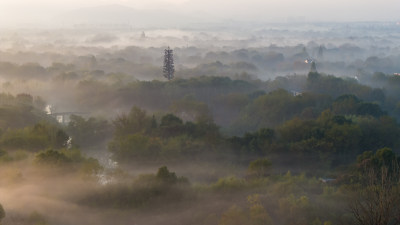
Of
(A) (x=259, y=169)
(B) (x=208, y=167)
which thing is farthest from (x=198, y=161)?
(A) (x=259, y=169)

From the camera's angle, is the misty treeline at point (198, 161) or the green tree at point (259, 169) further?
the green tree at point (259, 169)

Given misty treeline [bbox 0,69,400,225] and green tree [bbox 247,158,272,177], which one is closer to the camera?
misty treeline [bbox 0,69,400,225]

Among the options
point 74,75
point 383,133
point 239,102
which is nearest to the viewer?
point 383,133

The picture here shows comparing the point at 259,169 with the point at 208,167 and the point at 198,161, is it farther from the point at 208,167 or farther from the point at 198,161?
the point at 198,161

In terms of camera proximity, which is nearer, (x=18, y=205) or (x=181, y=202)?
(x=18, y=205)

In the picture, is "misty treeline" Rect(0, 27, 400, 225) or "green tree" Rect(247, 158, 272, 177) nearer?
"misty treeline" Rect(0, 27, 400, 225)

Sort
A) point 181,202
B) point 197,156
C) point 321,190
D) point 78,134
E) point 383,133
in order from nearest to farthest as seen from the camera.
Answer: point 181,202
point 321,190
point 197,156
point 383,133
point 78,134

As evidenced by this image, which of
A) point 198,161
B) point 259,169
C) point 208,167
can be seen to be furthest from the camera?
point 198,161

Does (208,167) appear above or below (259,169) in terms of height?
below

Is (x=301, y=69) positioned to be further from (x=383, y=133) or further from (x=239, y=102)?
(x=383, y=133)

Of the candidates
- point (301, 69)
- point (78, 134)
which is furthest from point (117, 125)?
point (301, 69)

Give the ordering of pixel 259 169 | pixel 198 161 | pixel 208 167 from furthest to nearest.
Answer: pixel 198 161, pixel 208 167, pixel 259 169
